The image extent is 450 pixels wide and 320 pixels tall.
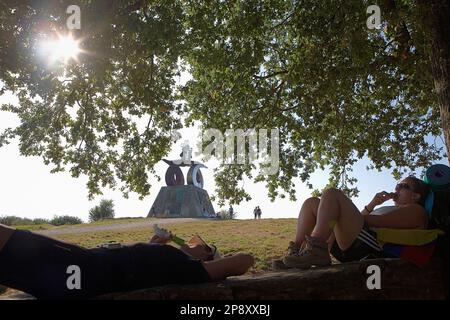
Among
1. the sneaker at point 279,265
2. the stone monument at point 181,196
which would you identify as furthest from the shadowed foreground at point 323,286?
the stone monument at point 181,196

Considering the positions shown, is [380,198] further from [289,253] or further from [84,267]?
[84,267]

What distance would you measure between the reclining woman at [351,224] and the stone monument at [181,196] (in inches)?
1449

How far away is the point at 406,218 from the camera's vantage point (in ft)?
14.5

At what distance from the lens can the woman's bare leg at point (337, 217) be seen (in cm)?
441

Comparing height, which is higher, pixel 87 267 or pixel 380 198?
pixel 380 198

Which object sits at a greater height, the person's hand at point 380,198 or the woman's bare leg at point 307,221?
the person's hand at point 380,198

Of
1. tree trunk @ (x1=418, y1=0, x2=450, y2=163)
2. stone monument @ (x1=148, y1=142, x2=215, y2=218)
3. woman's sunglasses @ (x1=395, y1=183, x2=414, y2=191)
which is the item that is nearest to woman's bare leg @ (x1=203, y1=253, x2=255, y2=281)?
woman's sunglasses @ (x1=395, y1=183, x2=414, y2=191)

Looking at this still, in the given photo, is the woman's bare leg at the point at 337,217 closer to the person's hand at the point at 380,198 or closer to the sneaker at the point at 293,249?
the sneaker at the point at 293,249

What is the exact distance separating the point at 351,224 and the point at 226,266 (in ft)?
5.31

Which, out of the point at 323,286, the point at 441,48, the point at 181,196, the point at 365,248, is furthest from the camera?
the point at 181,196

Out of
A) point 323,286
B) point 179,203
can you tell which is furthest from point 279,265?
point 179,203

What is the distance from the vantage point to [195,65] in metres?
12.5

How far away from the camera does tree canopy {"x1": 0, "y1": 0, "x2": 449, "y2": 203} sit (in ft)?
27.9

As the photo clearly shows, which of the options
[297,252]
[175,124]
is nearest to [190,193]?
[175,124]
